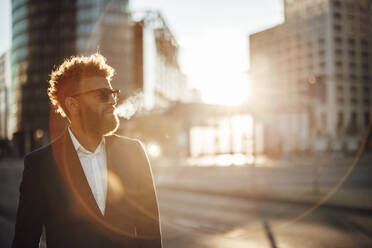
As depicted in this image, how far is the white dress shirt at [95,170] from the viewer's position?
82.4 inches

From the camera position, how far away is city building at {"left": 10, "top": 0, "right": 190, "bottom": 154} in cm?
4997

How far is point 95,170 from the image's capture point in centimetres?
211

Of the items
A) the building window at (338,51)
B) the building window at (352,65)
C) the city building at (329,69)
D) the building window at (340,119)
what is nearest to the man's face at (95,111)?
the city building at (329,69)

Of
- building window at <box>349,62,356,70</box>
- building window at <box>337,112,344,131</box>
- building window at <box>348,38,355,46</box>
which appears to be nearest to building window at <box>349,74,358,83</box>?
building window at <box>349,62,356,70</box>

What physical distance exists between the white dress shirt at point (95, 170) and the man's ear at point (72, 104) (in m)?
0.14

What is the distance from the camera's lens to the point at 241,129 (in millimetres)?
51906

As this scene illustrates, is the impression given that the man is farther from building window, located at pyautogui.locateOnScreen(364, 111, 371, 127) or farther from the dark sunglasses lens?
building window, located at pyautogui.locateOnScreen(364, 111, 371, 127)

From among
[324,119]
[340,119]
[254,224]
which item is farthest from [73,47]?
[254,224]

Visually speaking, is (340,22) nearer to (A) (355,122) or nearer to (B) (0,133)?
(A) (355,122)

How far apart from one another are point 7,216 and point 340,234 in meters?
7.31

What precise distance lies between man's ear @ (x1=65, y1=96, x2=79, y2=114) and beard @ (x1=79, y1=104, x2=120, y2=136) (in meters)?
0.07

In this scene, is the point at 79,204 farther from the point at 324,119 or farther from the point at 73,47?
the point at 324,119

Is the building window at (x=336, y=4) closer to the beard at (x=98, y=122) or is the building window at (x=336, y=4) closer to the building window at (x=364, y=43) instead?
the building window at (x=364, y=43)

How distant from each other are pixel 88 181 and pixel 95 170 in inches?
2.9
